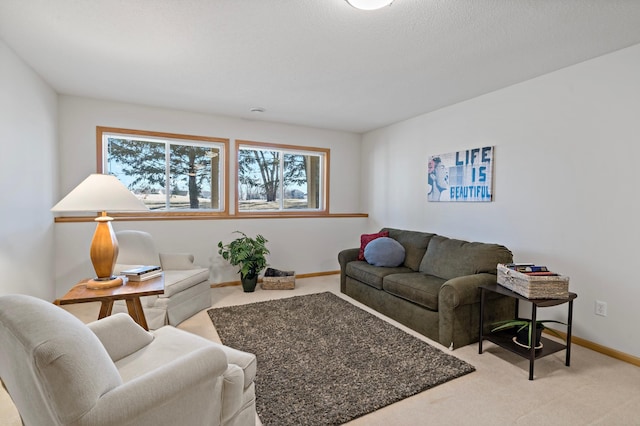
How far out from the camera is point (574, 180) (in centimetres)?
274

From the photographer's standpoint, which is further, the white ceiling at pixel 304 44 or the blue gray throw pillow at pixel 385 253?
the blue gray throw pillow at pixel 385 253

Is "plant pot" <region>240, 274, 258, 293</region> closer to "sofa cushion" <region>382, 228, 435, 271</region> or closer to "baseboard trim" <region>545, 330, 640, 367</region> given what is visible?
"sofa cushion" <region>382, 228, 435, 271</region>

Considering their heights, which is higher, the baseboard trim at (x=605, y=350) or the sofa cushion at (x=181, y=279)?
the sofa cushion at (x=181, y=279)

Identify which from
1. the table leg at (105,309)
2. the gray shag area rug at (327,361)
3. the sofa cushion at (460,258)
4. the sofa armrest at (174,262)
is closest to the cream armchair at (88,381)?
the gray shag area rug at (327,361)

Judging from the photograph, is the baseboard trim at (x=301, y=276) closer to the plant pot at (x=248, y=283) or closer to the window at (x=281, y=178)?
the plant pot at (x=248, y=283)

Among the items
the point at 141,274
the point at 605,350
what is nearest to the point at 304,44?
the point at 141,274

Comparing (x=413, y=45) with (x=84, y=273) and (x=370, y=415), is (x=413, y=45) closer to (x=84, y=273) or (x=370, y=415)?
(x=370, y=415)

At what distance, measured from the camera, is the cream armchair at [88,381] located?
96 cm

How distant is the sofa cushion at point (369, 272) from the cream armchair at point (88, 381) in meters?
2.25

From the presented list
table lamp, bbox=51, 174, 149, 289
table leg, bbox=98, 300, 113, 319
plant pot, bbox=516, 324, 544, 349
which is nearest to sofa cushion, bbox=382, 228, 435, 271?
plant pot, bbox=516, 324, 544, 349

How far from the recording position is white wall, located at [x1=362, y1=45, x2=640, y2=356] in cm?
245

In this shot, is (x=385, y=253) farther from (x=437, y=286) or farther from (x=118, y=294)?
(x=118, y=294)

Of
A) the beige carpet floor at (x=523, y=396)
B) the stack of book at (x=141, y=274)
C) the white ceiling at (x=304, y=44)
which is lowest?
the beige carpet floor at (x=523, y=396)

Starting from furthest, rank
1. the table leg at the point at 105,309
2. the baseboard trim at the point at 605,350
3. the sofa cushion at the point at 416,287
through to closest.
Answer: the sofa cushion at the point at 416,287 < the baseboard trim at the point at 605,350 < the table leg at the point at 105,309
